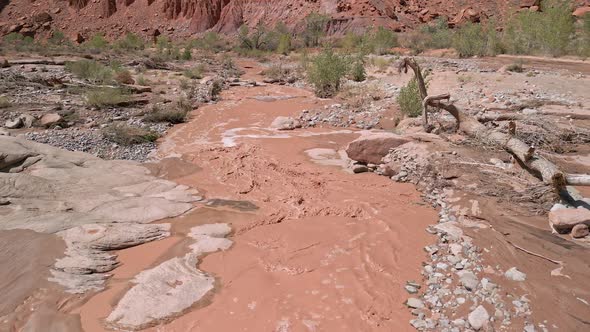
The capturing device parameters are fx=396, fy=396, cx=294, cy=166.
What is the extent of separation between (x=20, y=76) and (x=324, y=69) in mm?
10962

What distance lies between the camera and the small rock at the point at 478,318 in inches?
113

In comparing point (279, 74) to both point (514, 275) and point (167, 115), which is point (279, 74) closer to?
point (167, 115)

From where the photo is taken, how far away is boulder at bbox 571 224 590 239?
3.87 metres

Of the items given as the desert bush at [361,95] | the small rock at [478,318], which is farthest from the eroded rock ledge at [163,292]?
the desert bush at [361,95]

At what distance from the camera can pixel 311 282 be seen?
360 cm

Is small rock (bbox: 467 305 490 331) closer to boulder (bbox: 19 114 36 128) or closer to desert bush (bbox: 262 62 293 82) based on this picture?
boulder (bbox: 19 114 36 128)

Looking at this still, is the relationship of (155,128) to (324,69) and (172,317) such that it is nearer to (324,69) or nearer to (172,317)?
(324,69)

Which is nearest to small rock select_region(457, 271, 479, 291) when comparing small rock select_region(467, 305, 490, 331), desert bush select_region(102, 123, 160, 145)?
small rock select_region(467, 305, 490, 331)

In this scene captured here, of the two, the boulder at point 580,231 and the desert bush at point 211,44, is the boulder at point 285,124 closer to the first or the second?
the boulder at point 580,231

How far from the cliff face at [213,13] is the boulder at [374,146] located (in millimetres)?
31125

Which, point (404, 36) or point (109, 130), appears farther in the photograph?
point (404, 36)

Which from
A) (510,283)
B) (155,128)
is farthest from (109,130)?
(510,283)

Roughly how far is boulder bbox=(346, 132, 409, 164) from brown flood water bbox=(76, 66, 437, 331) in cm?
45

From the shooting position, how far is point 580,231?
12.7 ft
